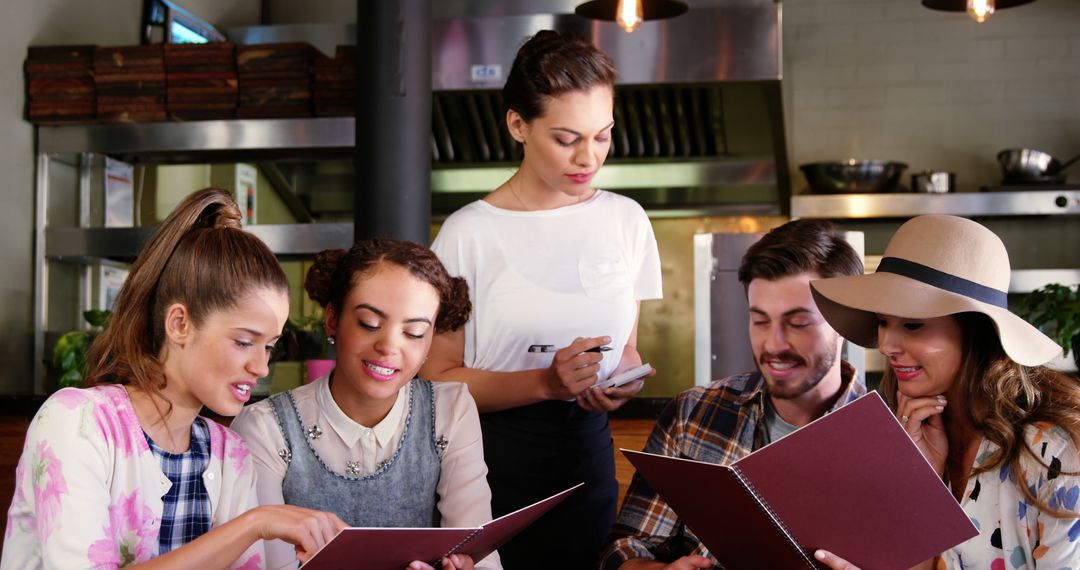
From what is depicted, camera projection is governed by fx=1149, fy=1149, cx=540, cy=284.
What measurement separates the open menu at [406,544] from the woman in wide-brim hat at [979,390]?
24.9 inches

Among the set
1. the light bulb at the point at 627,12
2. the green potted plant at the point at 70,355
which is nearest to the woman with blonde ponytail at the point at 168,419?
the light bulb at the point at 627,12

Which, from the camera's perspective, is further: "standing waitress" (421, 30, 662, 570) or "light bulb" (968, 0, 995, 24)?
"light bulb" (968, 0, 995, 24)

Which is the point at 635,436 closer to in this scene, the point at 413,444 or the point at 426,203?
the point at 426,203

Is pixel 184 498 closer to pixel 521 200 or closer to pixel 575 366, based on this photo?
pixel 575 366

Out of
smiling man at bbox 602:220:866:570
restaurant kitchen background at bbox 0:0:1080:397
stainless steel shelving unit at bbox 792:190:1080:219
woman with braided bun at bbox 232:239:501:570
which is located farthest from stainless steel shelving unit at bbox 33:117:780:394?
smiling man at bbox 602:220:866:570

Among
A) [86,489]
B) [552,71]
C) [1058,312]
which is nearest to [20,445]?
[86,489]

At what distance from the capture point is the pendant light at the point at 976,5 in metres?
3.78

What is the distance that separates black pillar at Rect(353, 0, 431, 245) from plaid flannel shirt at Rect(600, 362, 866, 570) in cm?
177

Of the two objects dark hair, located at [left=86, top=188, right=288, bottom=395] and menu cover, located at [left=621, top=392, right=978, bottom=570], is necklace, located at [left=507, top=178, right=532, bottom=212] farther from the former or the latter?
menu cover, located at [left=621, top=392, right=978, bottom=570]

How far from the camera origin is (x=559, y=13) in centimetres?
536

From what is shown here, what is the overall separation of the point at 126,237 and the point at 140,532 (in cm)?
347

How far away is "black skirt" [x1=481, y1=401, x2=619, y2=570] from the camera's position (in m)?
2.30

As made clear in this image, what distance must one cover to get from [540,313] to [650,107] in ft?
11.2

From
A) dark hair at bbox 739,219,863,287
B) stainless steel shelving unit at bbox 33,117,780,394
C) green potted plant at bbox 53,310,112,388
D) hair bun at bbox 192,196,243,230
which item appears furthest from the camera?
stainless steel shelving unit at bbox 33,117,780,394
